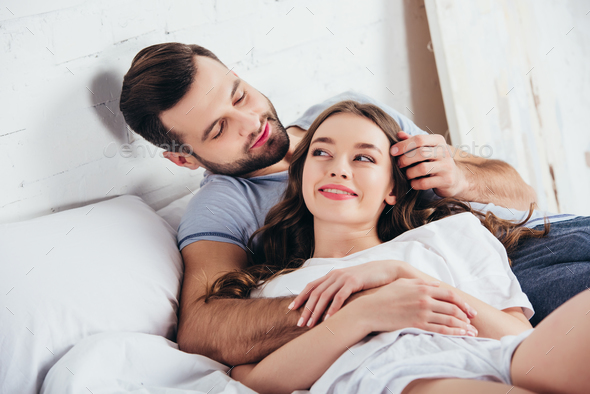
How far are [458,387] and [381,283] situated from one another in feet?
0.90

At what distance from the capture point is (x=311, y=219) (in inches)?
53.1

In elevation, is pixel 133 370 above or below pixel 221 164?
below

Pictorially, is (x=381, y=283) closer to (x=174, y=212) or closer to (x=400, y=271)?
(x=400, y=271)

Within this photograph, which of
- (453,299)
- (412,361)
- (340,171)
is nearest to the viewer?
(412,361)

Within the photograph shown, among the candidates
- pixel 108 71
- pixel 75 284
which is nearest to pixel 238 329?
pixel 75 284

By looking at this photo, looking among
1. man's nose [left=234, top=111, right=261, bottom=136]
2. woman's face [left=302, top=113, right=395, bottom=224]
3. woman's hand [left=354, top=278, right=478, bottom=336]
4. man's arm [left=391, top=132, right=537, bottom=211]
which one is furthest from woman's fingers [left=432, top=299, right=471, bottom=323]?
man's nose [left=234, top=111, right=261, bottom=136]

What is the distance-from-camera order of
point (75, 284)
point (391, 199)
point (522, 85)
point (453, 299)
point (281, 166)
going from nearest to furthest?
1. point (453, 299)
2. point (75, 284)
3. point (391, 199)
4. point (281, 166)
5. point (522, 85)

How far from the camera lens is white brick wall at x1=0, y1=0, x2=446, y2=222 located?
1115 mm

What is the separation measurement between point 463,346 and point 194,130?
3.05 feet

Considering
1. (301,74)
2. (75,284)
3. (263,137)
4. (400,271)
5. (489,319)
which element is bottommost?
(489,319)

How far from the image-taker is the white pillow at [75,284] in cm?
87

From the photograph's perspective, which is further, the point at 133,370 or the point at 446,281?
the point at 446,281

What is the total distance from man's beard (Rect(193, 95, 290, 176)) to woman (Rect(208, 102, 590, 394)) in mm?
128

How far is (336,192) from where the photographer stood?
115 cm
